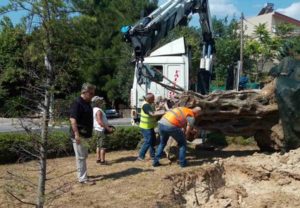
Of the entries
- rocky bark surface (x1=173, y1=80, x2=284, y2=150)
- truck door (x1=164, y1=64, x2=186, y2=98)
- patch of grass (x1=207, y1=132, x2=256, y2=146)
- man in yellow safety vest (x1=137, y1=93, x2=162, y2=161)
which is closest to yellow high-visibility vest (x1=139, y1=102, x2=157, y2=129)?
man in yellow safety vest (x1=137, y1=93, x2=162, y2=161)

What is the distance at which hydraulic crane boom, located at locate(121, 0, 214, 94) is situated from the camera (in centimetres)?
1404

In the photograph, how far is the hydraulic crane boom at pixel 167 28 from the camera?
14.0 m

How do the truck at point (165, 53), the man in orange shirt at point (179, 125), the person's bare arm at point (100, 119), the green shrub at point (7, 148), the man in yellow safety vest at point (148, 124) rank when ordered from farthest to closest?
1. the truck at point (165, 53)
2. the green shrub at point (7, 148)
3. the man in yellow safety vest at point (148, 124)
4. the person's bare arm at point (100, 119)
5. the man in orange shirt at point (179, 125)

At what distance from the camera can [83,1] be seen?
169 inches

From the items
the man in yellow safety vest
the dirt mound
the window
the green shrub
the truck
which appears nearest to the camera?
the dirt mound

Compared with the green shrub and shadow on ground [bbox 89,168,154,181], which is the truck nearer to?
the green shrub

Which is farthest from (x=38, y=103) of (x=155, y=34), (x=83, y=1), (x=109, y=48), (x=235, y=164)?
(x=109, y=48)

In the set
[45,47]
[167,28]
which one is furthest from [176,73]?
[45,47]

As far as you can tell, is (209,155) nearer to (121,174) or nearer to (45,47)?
(121,174)

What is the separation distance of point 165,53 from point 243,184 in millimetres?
8336

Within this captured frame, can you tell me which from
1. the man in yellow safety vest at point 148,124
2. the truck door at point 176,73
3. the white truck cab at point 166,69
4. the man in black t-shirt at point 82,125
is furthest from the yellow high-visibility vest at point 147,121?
the truck door at point 176,73

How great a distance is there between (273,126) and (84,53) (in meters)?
7.22

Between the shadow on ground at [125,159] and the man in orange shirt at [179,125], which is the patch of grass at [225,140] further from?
the man in orange shirt at [179,125]

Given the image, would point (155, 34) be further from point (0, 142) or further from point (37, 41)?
point (37, 41)
